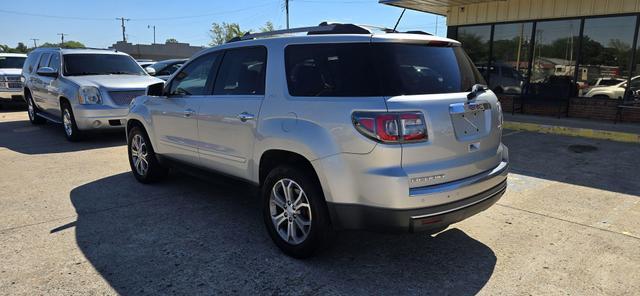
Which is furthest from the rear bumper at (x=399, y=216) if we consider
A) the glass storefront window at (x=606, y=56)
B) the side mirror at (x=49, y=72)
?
the glass storefront window at (x=606, y=56)

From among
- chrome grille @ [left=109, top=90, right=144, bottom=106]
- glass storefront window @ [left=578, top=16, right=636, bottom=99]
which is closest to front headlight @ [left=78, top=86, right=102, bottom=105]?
chrome grille @ [left=109, top=90, right=144, bottom=106]

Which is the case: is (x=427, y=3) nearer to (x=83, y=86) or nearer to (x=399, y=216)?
(x=83, y=86)

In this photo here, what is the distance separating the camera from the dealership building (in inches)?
406

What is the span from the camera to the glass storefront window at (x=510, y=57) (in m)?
11.9

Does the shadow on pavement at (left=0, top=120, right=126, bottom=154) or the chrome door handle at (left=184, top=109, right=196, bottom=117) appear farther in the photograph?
the shadow on pavement at (left=0, top=120, right=126, bottom=154)

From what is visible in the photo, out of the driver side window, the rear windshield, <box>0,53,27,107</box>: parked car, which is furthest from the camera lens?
<box>0,53,27,107</box>: parked car

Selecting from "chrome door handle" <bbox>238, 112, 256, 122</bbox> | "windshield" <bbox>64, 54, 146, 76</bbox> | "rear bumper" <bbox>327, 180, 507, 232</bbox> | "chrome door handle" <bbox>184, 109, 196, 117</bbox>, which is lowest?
"rear bumper" <bbox>327, 180, 507, 232</bbox>

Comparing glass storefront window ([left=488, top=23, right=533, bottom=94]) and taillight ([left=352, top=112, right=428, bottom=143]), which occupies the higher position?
glass storefront window ([left=488, top=23, right=533, bottom=94])

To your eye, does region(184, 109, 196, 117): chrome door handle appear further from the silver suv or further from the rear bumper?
the rear bumper

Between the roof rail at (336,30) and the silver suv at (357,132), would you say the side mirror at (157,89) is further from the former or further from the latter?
the roof rail at (336,30)

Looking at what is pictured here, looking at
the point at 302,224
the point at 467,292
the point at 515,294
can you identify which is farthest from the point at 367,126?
the point at 515,294

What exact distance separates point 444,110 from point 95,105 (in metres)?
7.11

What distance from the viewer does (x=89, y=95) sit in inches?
325

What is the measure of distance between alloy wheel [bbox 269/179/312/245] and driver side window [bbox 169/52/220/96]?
56.5 inches
